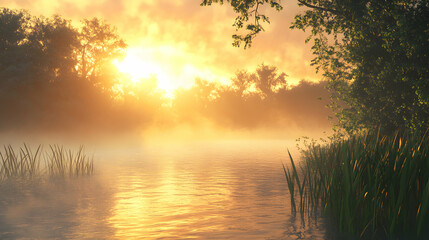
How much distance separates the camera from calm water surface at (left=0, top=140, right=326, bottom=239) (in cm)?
1207

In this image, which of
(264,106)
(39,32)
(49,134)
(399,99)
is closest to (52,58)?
(39,32)

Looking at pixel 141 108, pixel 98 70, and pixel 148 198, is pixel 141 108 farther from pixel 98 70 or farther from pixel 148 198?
pixel 148 198

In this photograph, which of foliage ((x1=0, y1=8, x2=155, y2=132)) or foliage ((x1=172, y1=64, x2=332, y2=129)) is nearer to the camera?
foliage ((x1=0, y1=8, x2=155, y2=132))

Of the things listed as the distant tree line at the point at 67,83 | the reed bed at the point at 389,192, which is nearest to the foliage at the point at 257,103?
the distant tree line at the point at 67,83

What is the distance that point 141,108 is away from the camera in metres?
66.2

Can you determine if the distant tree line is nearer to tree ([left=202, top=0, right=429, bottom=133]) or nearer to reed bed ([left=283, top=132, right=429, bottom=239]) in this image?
tree ([left=202, top=0, right=429, bottom=133])

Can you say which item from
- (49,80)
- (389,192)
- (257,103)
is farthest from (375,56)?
(257,103)

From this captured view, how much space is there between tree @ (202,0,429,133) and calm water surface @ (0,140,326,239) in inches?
229

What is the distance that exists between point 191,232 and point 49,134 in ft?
145

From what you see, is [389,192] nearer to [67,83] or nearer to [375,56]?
[375,56]

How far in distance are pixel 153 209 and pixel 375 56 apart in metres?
12.4

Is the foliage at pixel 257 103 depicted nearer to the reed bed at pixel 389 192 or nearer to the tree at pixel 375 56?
the tree at pixel 375 56

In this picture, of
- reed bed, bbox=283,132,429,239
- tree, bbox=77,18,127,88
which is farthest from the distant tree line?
reed bed, bbox=283,132,429,239

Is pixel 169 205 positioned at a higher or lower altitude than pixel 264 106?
lower
